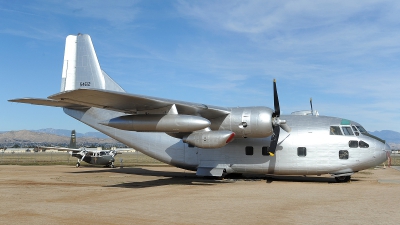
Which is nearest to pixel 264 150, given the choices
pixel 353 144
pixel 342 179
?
pixel 342 179

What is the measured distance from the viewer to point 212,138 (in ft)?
56.4

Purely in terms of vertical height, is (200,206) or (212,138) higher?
(212,138)

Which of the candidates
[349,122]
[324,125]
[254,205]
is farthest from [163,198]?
[349,122]

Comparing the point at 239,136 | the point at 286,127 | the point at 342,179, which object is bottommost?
the point at 342,179

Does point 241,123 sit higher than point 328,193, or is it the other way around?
point 241,123

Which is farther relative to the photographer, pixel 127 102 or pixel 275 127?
pixel 275 127

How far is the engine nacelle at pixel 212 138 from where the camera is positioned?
17.0m

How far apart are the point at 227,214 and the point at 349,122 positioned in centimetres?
1186

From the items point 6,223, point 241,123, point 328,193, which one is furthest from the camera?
point 241,123

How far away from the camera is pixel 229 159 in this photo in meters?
20.2

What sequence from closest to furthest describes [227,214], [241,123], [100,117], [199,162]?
1. [227,214]
2. [241,123]
3. [199,162]
4. [100,117]

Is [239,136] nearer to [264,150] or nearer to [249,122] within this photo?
[249,122]

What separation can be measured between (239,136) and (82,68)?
11505 millimetres

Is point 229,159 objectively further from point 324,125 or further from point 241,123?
point 324,125
